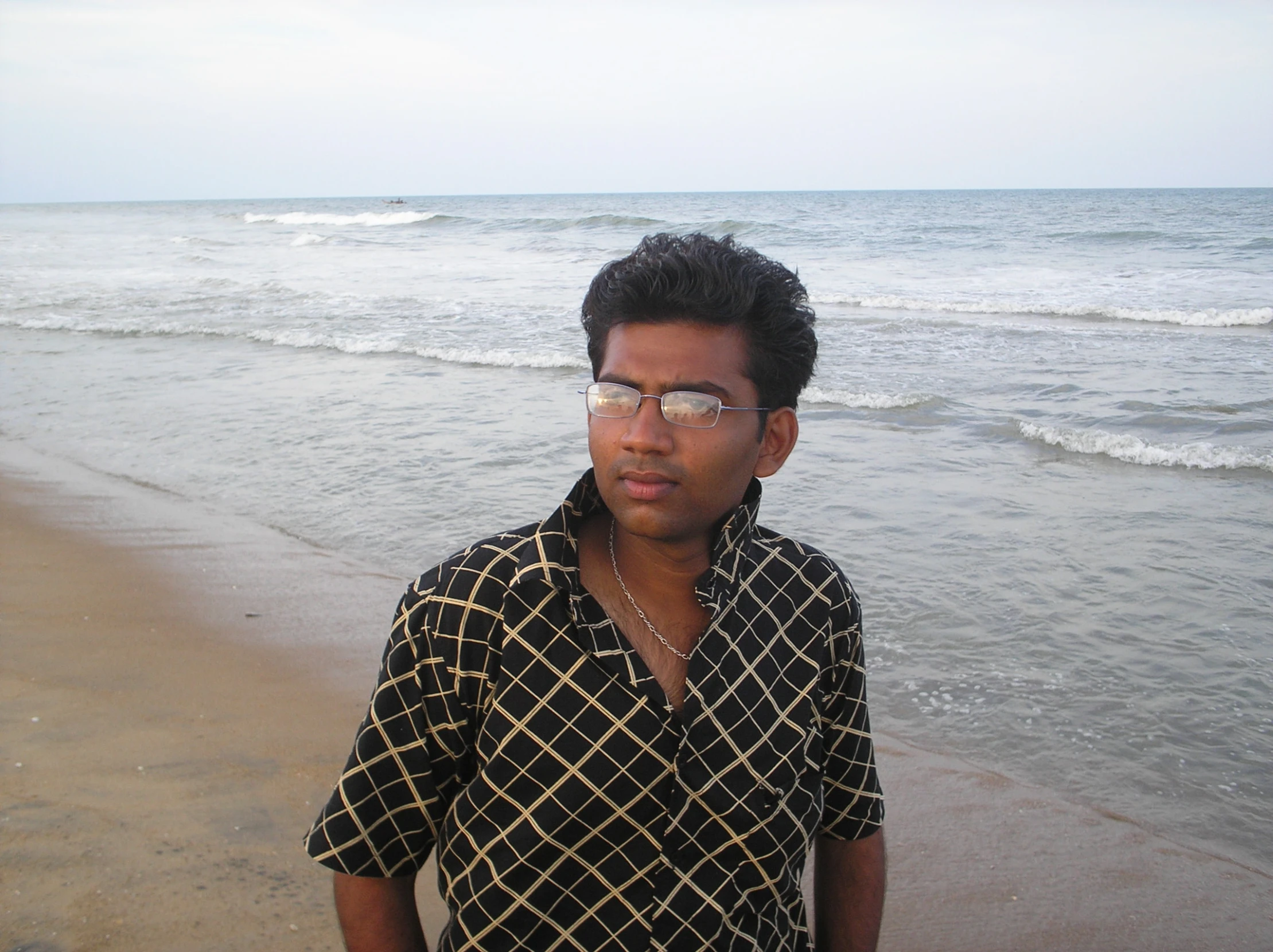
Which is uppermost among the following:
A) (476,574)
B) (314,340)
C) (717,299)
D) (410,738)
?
(717,299)

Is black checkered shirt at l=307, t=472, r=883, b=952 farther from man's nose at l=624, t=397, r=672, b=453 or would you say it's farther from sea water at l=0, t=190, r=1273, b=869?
sea water at l=0, t=190, r=1273, b=869

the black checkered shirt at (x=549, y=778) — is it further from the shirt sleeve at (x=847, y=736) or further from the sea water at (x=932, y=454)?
the sea water at (x=932, y=454)

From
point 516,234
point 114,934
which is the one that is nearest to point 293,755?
point 114,934

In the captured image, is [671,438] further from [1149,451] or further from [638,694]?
[1149,451]

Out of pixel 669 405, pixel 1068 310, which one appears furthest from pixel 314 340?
pixel 669 405

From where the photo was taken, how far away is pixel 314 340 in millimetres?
13930

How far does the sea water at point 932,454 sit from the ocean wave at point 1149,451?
36 mm

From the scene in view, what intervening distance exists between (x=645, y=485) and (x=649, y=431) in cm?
9

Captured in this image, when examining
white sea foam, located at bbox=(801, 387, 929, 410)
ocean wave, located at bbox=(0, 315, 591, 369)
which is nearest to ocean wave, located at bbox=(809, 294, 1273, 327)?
ocean wave, located at bbox=(0, 315, 591, 369)

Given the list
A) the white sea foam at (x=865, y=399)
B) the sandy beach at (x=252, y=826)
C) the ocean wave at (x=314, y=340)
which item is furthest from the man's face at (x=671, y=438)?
the ocean wave at (x=314, y=340)

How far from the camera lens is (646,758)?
139 cm

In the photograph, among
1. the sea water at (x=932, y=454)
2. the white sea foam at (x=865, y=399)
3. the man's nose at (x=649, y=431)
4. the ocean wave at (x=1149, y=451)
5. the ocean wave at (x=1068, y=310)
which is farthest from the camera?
the ocean wave at (x=1068, y=310)

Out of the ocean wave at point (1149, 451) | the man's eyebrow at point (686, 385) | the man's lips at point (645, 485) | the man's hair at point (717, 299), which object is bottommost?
the ocean wave at point (1149, 451)

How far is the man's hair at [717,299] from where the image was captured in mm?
1553
